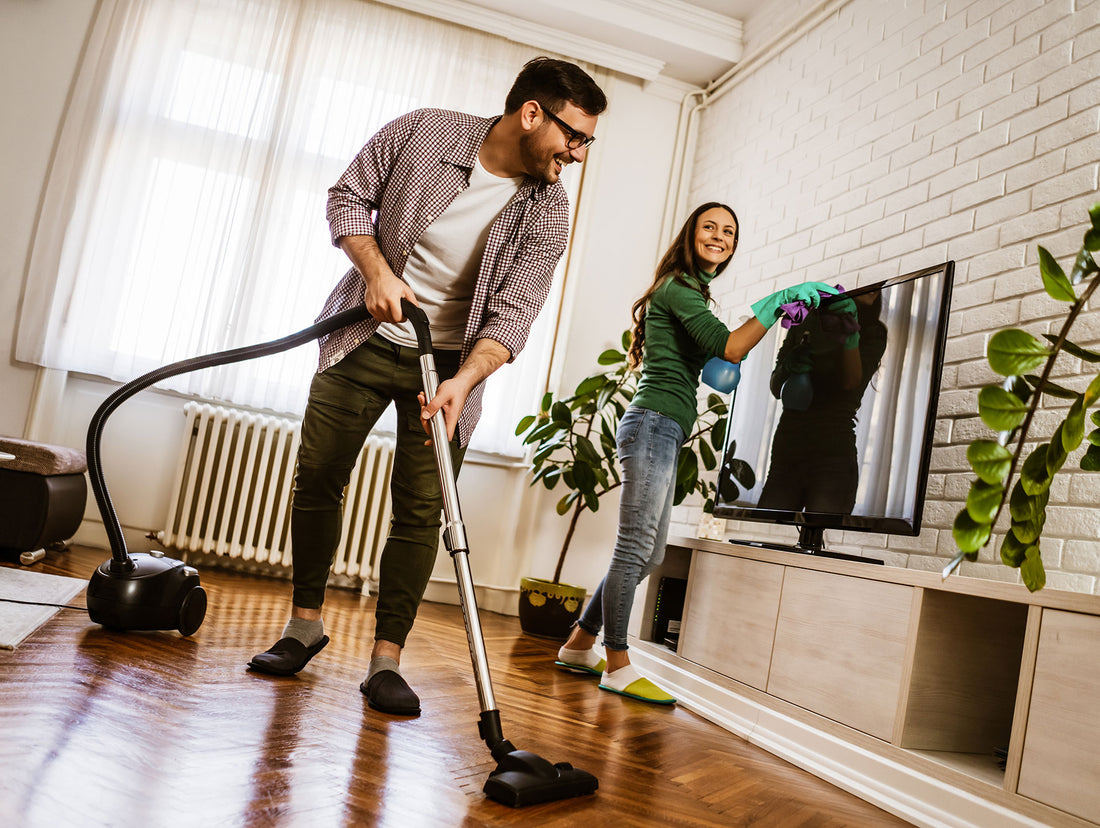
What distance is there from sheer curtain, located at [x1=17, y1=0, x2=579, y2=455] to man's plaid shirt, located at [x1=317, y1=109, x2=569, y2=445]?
216 cm

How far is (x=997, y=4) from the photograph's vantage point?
2.59 meters

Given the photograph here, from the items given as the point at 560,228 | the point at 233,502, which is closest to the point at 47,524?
the point at 233,502

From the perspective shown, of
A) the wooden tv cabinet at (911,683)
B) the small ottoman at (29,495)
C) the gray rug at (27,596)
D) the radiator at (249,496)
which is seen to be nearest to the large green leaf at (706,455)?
the wooden tv cabinet at (911,683)

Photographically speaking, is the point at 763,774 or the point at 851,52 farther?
the point at 851,52

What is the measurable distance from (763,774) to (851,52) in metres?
2.72

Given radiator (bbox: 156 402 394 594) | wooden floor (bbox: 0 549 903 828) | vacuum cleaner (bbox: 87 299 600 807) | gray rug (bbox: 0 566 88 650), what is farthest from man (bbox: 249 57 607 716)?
radiator (bbox: 156 402 394 594)

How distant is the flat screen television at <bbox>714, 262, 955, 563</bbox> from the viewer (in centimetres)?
219

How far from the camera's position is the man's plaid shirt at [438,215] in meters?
1.90

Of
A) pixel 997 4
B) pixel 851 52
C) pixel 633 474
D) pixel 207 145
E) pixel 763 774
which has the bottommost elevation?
pixel 763 774

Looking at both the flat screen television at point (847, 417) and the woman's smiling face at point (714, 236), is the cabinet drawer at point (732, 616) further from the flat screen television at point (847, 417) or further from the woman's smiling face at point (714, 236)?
the woman's smiling face at point (714, 236)

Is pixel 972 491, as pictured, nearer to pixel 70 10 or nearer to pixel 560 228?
pixel 560 228

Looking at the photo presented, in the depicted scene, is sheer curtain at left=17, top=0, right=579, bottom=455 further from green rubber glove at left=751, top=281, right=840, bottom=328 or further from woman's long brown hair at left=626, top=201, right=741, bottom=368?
green rubber glove at left=751, top=281, right=840, bottom=328

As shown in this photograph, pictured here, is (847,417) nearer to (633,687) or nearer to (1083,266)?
(633,687)

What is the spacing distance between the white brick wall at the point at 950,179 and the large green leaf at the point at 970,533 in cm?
98
